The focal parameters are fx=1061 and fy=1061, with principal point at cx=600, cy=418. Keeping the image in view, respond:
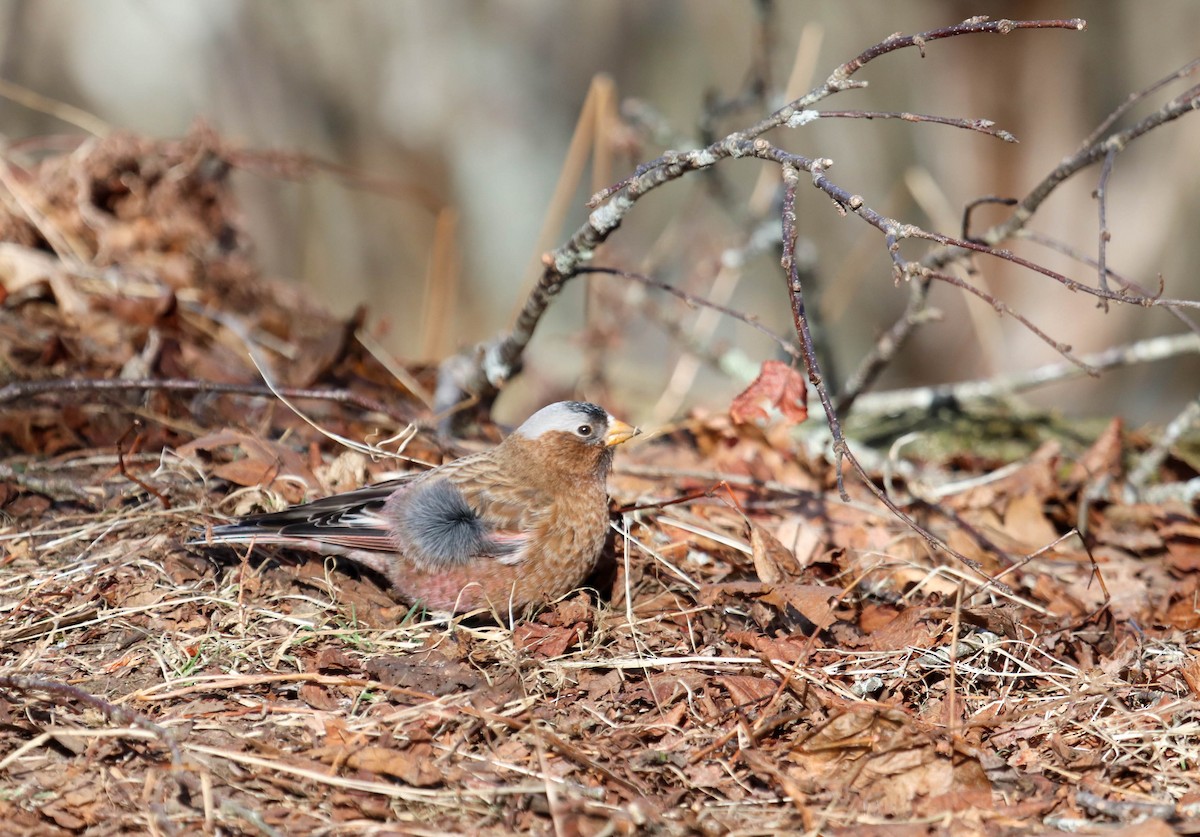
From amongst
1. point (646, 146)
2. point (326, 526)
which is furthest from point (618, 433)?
point (646, 146)

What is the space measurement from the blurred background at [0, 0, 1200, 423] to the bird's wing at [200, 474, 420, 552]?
3.28m

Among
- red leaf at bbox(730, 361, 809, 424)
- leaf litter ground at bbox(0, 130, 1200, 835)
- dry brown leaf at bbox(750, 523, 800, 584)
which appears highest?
red leaf at bbox(730, 361, 809, 424)

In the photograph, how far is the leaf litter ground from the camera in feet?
8.57

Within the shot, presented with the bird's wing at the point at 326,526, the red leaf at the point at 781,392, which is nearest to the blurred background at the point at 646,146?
the red leaf at the point at 781,392

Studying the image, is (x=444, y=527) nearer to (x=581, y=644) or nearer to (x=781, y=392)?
(x=581, y=644)

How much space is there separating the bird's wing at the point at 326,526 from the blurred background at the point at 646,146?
3283 millimetres

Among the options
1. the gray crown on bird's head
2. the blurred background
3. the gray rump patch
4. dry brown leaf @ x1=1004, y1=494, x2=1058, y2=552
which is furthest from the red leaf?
the blurred background

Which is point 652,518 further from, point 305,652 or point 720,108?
point 720,108

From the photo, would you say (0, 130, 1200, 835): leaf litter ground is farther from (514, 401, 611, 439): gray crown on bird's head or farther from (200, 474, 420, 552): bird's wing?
(514, 401, 611, 439): gray crown on bird's head

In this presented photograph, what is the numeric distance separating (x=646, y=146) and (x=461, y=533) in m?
4.57

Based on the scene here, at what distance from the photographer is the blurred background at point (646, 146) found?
8570mm

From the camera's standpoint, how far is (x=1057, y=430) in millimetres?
5449

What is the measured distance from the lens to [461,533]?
363 centimetres

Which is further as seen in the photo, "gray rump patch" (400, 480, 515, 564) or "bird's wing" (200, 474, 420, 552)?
"gray rump patch" (400, 480, 515, 564)
